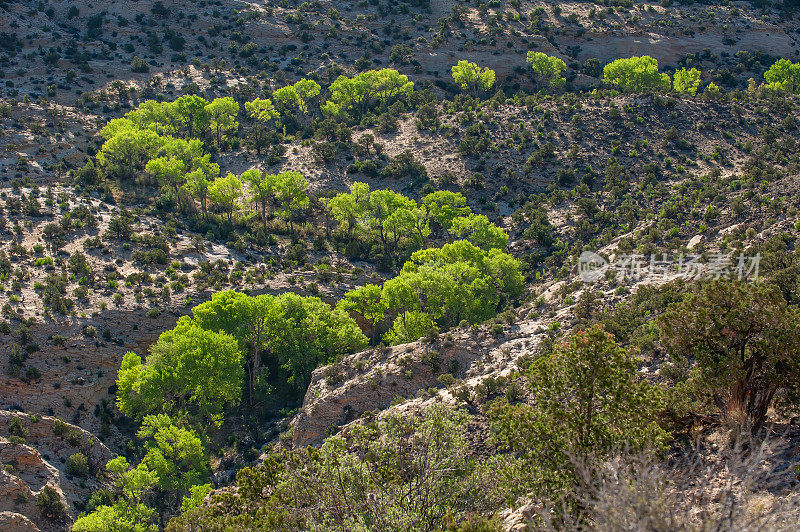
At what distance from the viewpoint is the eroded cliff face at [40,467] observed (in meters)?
39.1

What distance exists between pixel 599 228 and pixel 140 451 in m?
42.9

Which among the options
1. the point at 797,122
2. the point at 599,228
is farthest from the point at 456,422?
the point at 797,122

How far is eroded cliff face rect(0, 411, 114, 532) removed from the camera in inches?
1540

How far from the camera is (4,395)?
152 ft

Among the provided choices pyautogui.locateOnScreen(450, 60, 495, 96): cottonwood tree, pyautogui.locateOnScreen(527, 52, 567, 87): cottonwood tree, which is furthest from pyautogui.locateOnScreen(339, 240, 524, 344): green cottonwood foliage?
pyautogui.locateOnScreen(527, 52, 567, 87): cottonwood tree

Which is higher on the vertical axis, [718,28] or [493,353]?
[718,28]

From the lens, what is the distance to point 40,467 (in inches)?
1662

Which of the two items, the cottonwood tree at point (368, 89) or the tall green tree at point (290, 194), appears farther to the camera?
the cottonwood tree at point (368, 89)

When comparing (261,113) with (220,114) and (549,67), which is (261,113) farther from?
(549,67)

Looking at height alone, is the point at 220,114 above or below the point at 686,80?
below

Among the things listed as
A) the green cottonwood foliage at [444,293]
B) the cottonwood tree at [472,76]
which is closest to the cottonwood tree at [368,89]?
the cottonwood tree at [472,76]

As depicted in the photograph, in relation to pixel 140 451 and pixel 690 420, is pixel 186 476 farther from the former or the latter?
pixel 690 420

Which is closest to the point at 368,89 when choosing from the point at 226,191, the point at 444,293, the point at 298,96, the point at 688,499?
the point at 298,96

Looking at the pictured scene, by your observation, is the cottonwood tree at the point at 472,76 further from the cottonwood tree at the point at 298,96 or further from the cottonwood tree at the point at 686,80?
the cottonwood tree at the point at 686,80
